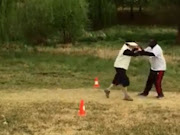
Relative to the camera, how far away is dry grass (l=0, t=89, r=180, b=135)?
25.9 feet

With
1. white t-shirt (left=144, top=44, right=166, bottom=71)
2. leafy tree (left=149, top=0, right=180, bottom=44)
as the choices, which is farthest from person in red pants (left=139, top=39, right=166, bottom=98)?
leafy tree (left=149, top=0, right=180, bottom=44)

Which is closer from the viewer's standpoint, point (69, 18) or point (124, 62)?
point (124, 62)

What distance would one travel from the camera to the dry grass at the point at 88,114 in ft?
25.9

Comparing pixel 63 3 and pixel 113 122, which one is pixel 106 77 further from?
pixel 63 3

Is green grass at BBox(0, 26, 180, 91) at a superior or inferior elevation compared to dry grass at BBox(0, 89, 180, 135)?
inferior

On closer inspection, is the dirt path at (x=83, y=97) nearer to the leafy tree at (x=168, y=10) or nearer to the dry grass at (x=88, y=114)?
the dry grass at (x=88, y=114)

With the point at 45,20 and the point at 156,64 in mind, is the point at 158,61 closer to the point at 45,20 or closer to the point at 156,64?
the point at 156,64

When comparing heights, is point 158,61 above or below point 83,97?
above

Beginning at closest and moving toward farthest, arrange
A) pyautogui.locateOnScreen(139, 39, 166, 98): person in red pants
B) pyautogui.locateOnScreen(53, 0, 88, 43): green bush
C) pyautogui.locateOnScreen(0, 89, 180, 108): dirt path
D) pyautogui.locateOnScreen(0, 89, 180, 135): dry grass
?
1. pyautogui.locateOnScreen(0, 89, 180, 135): dry grass
2. pyautogui.locateOnScreen(0, 89, 180, 108): dirt path
3. pyautogui.locateOnScreen(139, 39, 166, 98): person in red pants
4. pyautogui.locateOnScreen(53, 0, 88, 43): green bush

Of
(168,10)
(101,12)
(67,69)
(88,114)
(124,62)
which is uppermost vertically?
(124,62)

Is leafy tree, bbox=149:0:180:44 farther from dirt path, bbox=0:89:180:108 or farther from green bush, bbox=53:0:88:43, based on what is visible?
dirt path, bbox=0:89:180:108

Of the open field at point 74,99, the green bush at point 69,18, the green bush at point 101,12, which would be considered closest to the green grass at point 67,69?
the open field at point 74,99

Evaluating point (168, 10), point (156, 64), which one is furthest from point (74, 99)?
point (168, 10)

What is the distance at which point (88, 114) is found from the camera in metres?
8.87
